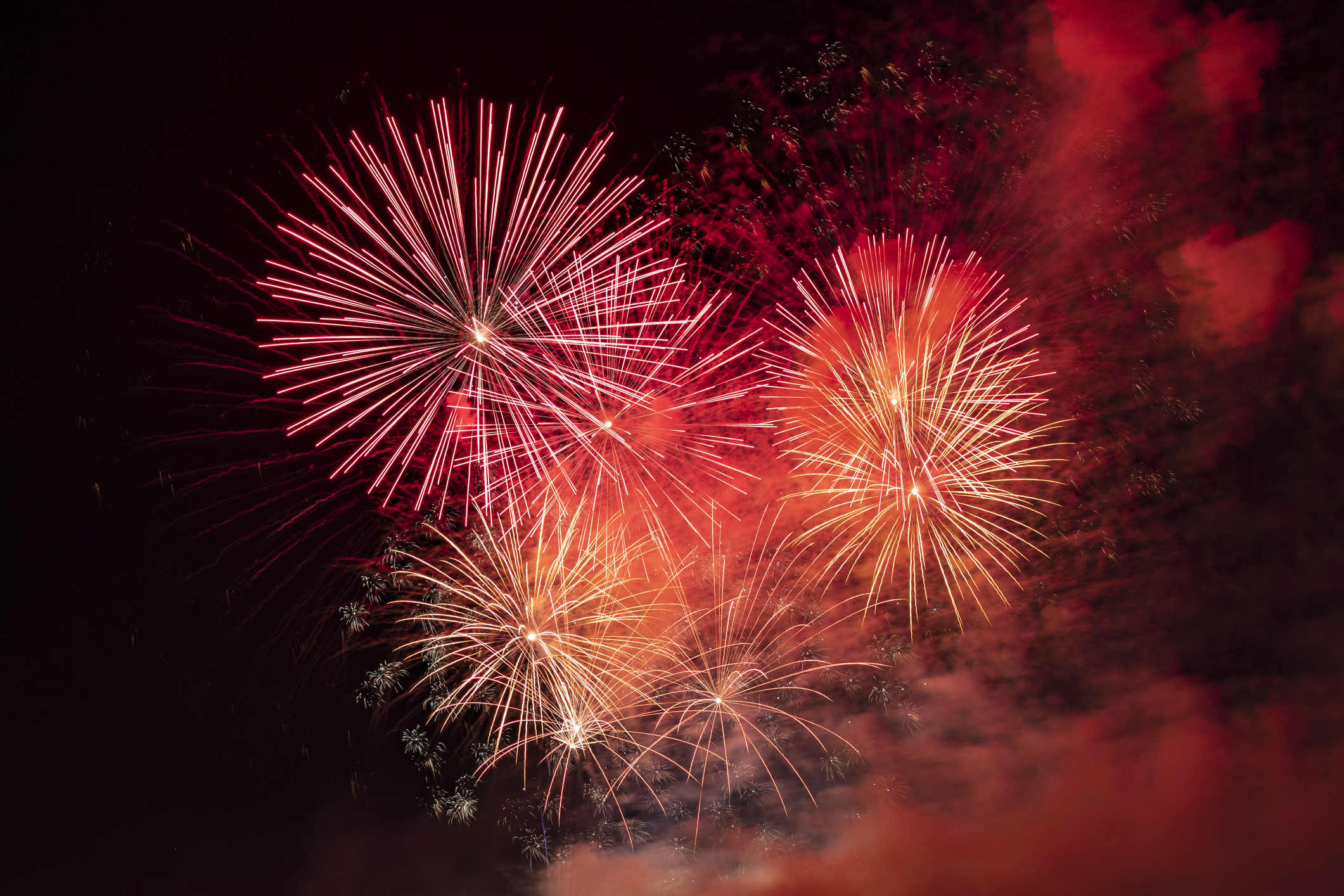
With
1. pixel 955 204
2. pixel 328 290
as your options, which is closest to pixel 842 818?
pixel 955 204

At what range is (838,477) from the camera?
6.12 m

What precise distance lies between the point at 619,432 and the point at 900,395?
2.28 metres

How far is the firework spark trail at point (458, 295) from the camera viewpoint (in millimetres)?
5246

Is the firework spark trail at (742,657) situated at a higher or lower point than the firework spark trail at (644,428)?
lower

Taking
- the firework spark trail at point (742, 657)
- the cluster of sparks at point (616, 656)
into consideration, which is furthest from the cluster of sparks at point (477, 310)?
the firework spark trail at point (742, 657)

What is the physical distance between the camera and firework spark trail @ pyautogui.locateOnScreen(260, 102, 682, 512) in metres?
5.25

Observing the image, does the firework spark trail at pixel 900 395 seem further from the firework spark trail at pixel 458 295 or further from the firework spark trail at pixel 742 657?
the firework spark trail at pixel 458 295

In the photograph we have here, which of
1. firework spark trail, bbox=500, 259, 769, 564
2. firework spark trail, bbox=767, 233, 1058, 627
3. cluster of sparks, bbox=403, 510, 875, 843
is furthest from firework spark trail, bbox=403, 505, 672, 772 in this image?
firework spark trail, bbox=767, 233, 1058, 627

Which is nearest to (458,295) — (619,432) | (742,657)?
(619,432)

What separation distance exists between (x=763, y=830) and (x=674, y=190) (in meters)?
6.27

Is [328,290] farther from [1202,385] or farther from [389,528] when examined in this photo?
[1202,385]

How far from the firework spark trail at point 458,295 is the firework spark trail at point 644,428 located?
0.07 meters

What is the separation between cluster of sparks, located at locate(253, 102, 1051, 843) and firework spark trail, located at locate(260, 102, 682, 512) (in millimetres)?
19

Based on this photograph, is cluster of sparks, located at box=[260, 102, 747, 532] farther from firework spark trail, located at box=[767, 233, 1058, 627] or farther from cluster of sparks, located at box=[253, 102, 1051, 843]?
firework spark trail, located at box=[767, 233, 1058, 627]
